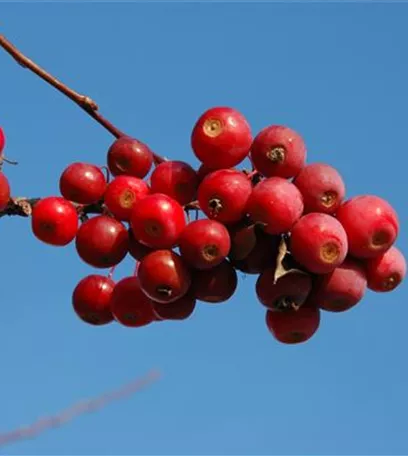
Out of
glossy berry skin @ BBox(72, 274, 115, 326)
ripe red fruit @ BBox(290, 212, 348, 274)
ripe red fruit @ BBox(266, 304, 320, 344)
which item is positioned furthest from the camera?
glossy berry skin @ BBox(72, 274, 115, 326)

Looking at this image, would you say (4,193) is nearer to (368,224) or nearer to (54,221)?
(54,221)

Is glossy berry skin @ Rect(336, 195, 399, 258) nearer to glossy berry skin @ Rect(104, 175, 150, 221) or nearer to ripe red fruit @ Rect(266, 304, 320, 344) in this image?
ripe red fruit @ Rect(266, 304, 320, 344)

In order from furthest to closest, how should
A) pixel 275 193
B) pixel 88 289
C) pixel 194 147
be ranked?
1. pixel 88 289
2. pixel 194 147
3. pixel 275 193

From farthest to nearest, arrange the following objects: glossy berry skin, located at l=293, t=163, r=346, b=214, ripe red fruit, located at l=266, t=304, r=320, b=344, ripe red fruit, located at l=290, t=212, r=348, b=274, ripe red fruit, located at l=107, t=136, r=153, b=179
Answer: ripe red fruit, located at l=107, t=136, r=153, b=179 < ripe red fruit, located at l=266, t=304, r=320, b=344 < glossy berry skin, located at l=293, t=163, r=346, b=214 < ripe red fruit, located at l=290, t=212, r=348, b=274

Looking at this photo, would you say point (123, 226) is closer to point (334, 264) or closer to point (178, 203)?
point (178, 203)

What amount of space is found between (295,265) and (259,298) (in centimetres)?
14

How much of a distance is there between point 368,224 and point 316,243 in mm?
209

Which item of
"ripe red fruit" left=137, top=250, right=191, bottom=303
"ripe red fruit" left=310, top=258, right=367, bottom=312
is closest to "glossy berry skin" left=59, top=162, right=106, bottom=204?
"ripe red fruit" left=137, top=250, right=191, bottom=303

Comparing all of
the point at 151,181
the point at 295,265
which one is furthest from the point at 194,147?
the point at 295,265

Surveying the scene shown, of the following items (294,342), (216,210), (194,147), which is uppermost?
(194,147)

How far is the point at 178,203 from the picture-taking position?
385 centimetres

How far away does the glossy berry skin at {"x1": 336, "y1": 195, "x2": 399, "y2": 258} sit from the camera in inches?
148

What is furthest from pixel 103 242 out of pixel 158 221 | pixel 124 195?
pixel 158 221

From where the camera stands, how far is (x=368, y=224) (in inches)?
148
